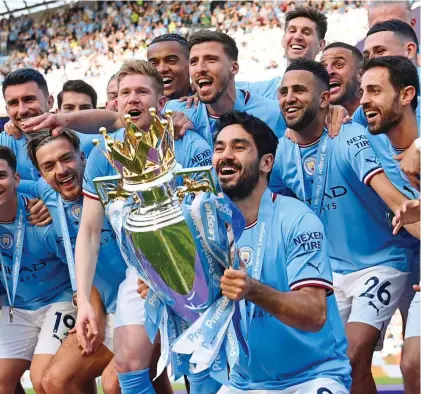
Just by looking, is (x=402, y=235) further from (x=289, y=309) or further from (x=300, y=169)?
(x=289, y=309)

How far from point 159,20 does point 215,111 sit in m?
14.5

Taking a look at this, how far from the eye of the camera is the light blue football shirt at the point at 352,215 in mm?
4148

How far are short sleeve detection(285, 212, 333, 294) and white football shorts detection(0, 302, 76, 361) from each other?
186 centimetres

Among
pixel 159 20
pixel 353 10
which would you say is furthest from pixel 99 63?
pixel 353 10

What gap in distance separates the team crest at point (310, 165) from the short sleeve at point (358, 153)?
13 centimetres

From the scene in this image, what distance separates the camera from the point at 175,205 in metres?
2.76

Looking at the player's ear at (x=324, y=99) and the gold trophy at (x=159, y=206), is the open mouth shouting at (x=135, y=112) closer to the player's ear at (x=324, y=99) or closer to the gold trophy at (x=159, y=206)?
the player's ear at (x=324, y=99)

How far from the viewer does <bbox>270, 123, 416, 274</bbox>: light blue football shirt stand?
13.6ft

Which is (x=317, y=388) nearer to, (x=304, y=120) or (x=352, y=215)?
(x=352, y=215)

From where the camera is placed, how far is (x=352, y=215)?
4.17 m

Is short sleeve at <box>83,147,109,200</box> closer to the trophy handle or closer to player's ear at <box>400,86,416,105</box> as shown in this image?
the trophy handle

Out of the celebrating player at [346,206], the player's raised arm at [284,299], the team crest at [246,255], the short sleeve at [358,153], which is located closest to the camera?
the player's raised arm at [284,299]

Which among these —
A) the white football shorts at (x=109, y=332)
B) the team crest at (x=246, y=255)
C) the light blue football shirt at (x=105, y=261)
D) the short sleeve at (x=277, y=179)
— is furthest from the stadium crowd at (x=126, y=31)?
the team crest at (x=246, y=255)

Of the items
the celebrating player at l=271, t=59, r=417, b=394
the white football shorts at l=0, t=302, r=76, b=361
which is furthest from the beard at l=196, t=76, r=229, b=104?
the white football shorts at l=0, t=302, r=76, b=361
